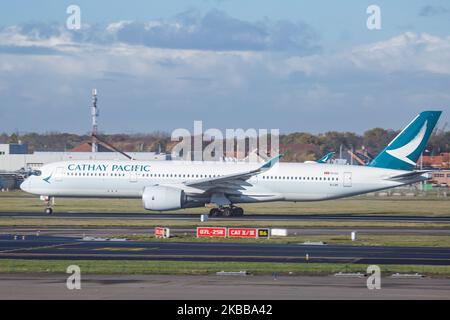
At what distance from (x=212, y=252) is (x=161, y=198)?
2090cm

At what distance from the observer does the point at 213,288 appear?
26.4 metres

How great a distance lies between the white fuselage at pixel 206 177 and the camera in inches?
2395

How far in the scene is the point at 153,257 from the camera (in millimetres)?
→ 35094

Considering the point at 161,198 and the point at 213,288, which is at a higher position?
the point at 161,198

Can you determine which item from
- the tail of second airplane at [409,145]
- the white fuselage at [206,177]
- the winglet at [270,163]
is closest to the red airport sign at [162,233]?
the white fuselage at [206,177]

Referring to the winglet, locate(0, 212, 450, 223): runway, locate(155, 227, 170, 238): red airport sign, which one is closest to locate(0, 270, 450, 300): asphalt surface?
locate(155, 227, 170, 238): red airport sign

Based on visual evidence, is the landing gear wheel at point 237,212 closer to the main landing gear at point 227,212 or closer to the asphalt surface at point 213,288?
the main landing gear at point 227,212

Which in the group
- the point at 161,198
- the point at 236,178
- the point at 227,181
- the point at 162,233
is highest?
the point at 236,178

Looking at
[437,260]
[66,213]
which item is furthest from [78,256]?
[66,213]

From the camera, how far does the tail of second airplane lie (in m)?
62.5

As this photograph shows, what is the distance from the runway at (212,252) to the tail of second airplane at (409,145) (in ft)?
74.1

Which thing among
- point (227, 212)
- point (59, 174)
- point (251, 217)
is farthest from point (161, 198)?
point (59, 174)

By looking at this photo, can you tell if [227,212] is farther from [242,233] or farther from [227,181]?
[242,233]
